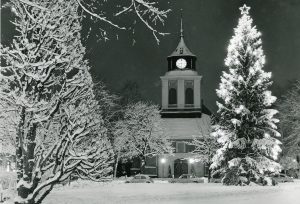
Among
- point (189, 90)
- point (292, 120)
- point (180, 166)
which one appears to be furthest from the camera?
point (189, 90)

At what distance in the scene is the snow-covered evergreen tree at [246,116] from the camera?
120 ft

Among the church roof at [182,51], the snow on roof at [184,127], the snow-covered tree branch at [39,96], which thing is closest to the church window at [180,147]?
the snow on roof at [184,127]

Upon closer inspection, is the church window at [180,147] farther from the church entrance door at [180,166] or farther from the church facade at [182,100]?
the church entrance door at [180,166]

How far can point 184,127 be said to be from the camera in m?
71.7

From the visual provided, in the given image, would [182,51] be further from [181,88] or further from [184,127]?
[184,127]

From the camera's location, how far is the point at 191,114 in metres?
73.8

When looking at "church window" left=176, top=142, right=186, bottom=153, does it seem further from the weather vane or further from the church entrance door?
the weather vane

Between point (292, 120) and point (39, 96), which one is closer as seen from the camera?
point (39, 96)

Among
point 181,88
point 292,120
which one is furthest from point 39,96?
point 181,88

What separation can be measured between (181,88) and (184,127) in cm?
623

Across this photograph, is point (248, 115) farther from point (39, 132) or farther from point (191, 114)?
point (191, 114)

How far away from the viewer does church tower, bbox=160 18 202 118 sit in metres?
72.9

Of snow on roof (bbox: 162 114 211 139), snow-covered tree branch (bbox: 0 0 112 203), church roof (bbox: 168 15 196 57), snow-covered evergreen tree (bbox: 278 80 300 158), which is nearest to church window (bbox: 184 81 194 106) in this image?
snow on roof (bbox: 162 114 211 139)

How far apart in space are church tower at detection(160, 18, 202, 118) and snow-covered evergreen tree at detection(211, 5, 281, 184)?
33494mm
